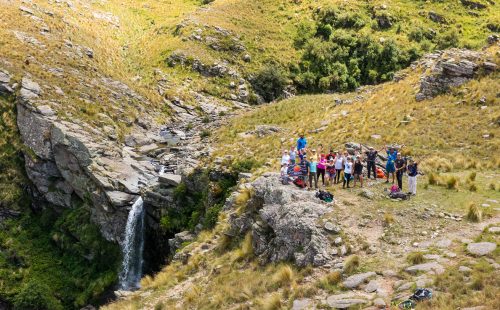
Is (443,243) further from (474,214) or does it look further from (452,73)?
(452,73)

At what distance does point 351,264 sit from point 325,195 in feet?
16.3

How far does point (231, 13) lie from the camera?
85.6 metres

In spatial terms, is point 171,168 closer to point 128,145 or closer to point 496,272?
point 128,145

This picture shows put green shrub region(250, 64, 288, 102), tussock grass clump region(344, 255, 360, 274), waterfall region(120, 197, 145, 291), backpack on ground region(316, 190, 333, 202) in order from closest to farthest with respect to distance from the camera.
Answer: tussock grass clump region(344, 255, 360, 274)
backpack on ground region(316, 190, 333, 202)
waterfall region(120, 197, 145, 291)
green shrub region(250, 64, 288, 102)

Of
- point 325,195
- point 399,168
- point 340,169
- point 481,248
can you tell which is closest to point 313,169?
point 340,169

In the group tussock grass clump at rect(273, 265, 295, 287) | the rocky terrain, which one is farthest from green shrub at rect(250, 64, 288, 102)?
tussock grass clump at rect(273, 265, 295, 287)

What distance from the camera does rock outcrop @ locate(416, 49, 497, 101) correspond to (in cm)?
3438

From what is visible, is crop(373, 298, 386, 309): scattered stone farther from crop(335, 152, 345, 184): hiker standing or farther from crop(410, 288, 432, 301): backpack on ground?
crop(335, 152, 345, 184): hiker standing

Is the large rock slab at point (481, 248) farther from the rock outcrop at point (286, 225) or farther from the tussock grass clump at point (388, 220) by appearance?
the rock outcrop at point (286, 225)

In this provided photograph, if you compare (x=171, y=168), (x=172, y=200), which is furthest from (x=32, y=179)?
(x=172, y=200)

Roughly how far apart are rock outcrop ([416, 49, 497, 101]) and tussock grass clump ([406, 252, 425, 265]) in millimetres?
22624

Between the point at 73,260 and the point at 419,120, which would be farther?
the point at 73,260

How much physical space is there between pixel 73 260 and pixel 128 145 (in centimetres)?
1243

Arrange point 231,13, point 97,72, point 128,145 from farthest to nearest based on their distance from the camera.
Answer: point 231,13 < point 97,72 < point 128,145
